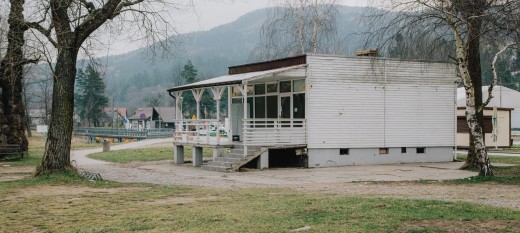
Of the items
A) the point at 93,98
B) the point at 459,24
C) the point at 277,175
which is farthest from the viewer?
the point at 93,98

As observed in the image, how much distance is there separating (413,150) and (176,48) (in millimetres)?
12516

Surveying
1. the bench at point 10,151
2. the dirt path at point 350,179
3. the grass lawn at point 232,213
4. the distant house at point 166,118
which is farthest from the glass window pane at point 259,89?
the distant house at point 166,118

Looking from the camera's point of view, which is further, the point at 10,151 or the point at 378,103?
the point at 10,151

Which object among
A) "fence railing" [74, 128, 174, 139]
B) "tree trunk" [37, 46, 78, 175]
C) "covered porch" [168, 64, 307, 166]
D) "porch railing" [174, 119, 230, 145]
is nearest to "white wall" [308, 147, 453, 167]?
"covered porch" [168, 64, 307, 166]

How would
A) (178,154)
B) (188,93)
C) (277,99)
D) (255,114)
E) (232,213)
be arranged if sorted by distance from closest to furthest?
(232,213) < (277,99) < (178,154) < (255,114) < (188,93)

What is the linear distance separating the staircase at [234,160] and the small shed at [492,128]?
17.9 metres

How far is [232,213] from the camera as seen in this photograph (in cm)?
1006

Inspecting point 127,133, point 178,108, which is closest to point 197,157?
point 178,108

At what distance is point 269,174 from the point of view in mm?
20266

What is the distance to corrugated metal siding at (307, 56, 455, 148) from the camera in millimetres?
23438

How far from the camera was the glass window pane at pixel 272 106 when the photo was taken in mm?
25291

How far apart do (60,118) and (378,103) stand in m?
13.6

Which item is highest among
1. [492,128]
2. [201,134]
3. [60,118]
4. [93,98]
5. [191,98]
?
[93,98]

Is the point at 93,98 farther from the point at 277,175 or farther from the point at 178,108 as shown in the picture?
the point at 277,175
